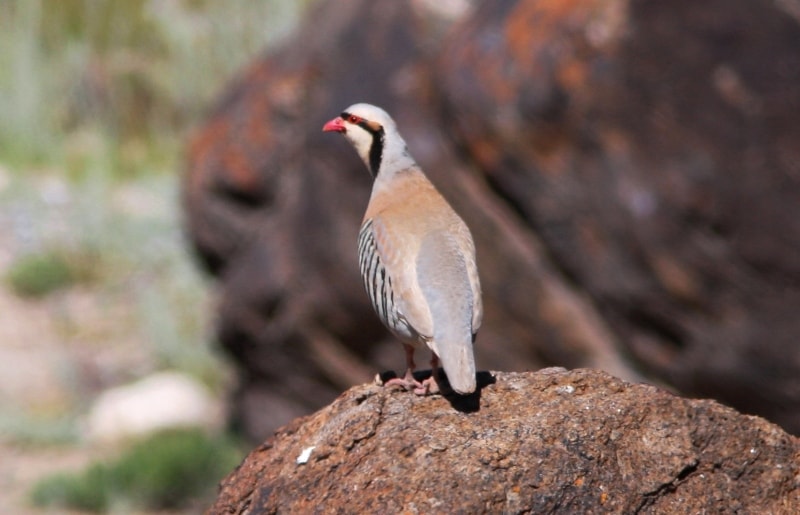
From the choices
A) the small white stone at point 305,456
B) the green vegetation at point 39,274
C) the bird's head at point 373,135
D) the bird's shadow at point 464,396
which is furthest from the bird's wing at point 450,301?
the green vegetation at point 39,274

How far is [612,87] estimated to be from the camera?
23.4ft

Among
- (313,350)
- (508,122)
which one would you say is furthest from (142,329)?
(508,122)

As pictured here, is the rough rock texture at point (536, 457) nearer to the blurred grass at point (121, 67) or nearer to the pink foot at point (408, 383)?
the pink foot at point (408, 383)

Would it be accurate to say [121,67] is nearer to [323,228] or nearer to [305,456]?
[323,228]

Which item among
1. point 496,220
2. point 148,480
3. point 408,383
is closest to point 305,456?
point 408,383

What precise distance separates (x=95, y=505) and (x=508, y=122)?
4.94m

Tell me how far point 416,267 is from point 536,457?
96 centimetres

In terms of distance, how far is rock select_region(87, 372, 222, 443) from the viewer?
1180 cm

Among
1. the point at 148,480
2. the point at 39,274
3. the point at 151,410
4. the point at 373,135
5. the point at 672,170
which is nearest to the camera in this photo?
the point at 373,135

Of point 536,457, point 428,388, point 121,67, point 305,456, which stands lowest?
point 536,457

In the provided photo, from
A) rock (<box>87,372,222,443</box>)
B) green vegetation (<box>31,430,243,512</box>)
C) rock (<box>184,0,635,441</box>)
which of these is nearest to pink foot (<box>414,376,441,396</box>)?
rock (<box>184,0,635,441</box>)

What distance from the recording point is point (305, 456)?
3.82 m

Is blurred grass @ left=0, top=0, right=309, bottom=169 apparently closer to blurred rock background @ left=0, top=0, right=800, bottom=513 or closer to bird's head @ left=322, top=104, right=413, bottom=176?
blurred rock background @ left=0, top=0, right=800, bottom=513

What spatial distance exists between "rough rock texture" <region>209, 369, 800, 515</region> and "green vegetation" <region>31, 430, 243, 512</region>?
265 inches
